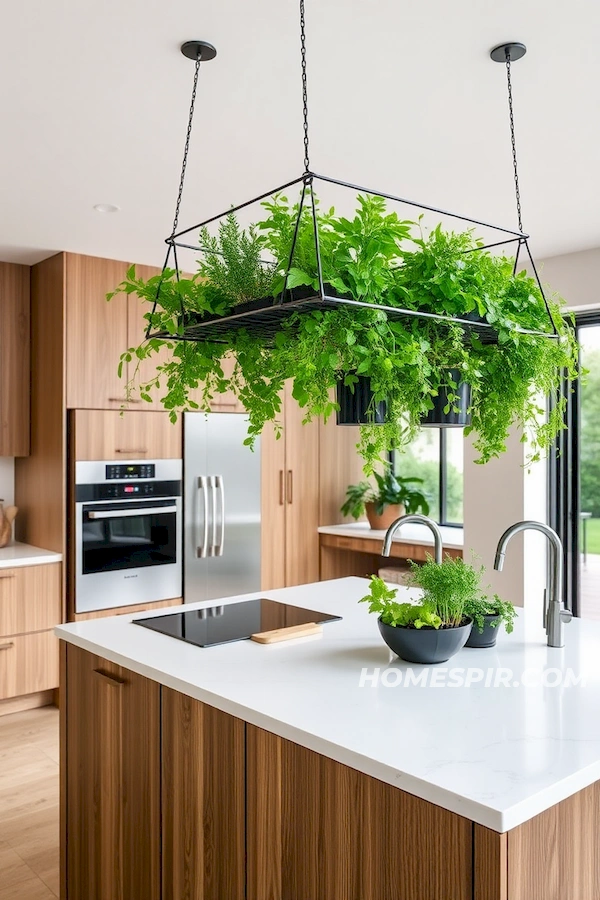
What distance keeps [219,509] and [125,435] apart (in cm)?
77

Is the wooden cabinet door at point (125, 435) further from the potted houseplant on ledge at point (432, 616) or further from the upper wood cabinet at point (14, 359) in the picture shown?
the potted houseplant on ledge at point (432, 616)

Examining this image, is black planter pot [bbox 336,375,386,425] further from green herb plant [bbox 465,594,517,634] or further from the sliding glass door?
the sliding glass door

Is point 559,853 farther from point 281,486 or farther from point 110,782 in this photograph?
point 281,486

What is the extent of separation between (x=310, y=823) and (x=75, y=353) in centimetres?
316

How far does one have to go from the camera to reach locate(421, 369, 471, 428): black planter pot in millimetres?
1736

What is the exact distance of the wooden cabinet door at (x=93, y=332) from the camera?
13.4ft

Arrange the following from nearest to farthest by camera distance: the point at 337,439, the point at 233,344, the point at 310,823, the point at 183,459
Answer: the point at 310,823
the point at 233,344
the point at 183,459
the point at 337,439

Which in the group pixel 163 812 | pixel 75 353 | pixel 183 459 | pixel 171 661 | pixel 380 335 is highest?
pixel 75 353

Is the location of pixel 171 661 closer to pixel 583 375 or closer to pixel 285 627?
pixel 285 627

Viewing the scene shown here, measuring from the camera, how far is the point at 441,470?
5516mm

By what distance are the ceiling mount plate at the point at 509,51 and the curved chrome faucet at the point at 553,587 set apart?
4.13 ft

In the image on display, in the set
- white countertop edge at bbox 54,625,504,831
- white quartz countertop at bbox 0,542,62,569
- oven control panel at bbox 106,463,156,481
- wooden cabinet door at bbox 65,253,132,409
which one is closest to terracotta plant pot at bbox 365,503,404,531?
oven control panel at bbox 106,463,156,481

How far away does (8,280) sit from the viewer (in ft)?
14.0

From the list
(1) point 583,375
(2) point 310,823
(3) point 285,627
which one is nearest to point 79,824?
(3) point 285,627
